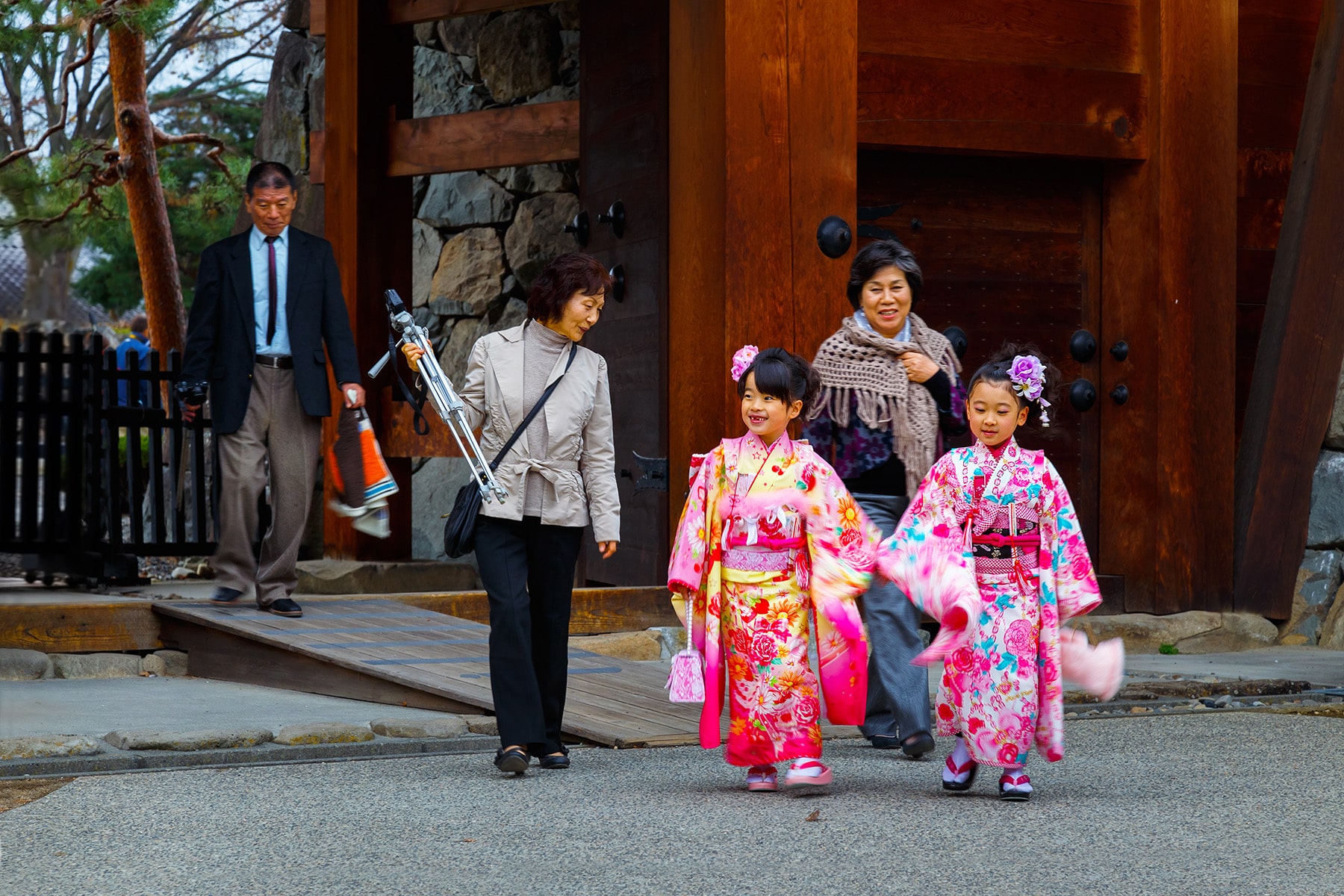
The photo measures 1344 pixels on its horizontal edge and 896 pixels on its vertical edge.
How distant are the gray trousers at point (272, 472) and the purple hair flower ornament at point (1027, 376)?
3.08 meters

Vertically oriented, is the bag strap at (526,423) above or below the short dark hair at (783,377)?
below

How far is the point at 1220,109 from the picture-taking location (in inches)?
296

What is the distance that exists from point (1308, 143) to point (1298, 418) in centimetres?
137

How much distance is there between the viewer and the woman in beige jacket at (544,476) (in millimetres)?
4500

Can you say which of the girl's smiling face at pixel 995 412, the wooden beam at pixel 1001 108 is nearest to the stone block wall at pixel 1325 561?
the wooden beam at pixel 1001 108

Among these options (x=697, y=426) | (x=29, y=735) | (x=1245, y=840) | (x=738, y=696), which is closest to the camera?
(x=1245, y=840)

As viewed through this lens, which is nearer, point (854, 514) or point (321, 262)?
point (854, 514)

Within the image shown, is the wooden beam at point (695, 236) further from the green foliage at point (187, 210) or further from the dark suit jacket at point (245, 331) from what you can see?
the green foliage at point (187, 210)

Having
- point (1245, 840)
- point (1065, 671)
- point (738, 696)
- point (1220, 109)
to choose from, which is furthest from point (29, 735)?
point (1220, 109)

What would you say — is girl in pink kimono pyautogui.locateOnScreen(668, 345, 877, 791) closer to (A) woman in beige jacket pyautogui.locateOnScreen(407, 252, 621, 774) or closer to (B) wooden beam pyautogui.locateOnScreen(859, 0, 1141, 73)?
(A) woman in beige jacket pyautogui.locateOnScreen(407, 252, 621, 774)

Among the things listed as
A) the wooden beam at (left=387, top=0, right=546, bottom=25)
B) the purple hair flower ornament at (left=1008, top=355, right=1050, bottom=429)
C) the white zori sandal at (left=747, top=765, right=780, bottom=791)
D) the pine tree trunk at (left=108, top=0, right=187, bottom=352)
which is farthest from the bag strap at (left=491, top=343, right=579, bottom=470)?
the pine tree trunk at (left=108, top=0, right=187, bottom=352)

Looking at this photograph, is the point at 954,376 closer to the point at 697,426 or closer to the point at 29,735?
the point at 697,426

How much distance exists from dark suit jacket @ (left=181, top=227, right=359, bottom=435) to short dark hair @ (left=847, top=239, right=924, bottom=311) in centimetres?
216

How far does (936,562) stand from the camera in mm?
4234
